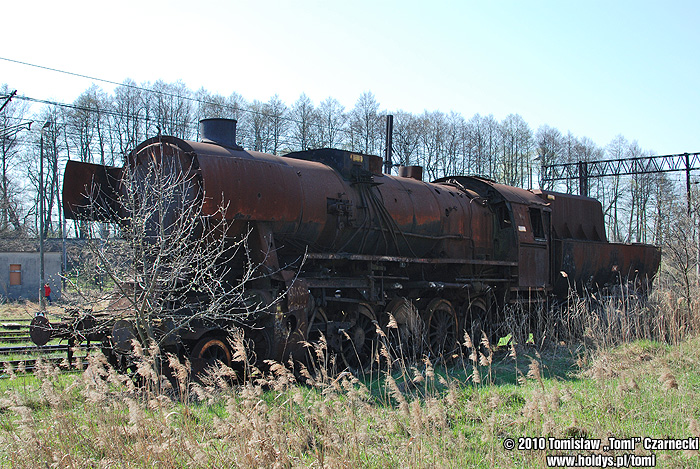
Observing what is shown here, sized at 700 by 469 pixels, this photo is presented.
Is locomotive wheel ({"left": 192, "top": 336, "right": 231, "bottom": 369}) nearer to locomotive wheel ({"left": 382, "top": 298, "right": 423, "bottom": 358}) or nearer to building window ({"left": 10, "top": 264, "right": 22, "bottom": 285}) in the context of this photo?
locomotive wheel ({"left": 382, "top": 298, "right": 423, "bottom": 358})

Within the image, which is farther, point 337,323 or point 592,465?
point 337,323

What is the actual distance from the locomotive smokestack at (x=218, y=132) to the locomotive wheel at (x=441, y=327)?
4780 millimetres

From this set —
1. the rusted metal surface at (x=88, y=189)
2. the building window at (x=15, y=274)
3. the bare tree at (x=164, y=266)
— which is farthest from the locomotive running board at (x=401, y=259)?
the building window at (x=15, y=274)

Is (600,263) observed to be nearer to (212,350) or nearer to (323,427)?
(212,350)

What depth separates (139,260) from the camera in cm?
570

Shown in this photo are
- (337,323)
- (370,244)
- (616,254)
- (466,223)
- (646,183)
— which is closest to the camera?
(337,323)

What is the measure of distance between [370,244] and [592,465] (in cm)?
615

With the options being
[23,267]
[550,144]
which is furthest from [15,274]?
[550,144]

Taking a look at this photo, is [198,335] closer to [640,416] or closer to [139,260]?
[139,260]

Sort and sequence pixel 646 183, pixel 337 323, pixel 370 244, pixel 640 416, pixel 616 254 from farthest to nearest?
1. pixel 646 183
2. pixel 616 254
3. pixel 370 244
4. pixel 337 323
5. pixel 640 416

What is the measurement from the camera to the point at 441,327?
10.7 m

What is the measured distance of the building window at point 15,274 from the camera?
29953 mm

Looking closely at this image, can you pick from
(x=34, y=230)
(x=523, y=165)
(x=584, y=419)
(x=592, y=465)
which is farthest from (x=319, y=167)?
(x=523, y=165)

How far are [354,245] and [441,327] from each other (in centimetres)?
268
